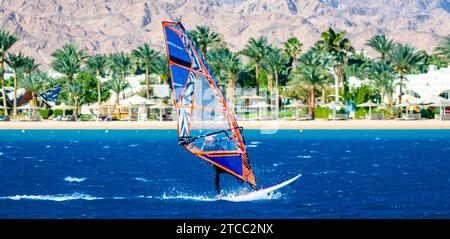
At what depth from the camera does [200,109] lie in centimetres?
2172

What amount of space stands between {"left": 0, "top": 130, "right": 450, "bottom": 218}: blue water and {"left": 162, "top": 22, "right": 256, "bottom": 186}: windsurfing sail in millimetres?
2525

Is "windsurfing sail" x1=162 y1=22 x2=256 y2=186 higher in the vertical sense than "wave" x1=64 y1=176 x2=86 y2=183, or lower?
higher

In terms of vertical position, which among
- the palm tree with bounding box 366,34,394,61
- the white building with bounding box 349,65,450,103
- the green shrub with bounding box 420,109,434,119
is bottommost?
the green shrub with bounding box 420,109,434,119

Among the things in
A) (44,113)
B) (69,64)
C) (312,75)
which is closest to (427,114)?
(312,75)

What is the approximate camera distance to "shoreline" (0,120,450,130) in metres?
83.2

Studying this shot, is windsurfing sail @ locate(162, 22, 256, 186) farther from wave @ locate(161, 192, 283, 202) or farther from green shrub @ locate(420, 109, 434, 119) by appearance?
green shrub @ locate(420, 109, 434, 119)

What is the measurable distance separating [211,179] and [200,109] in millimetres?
15114

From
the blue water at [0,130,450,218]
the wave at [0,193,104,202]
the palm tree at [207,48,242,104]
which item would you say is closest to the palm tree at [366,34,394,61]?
the palm tree at [207,48,242,104]

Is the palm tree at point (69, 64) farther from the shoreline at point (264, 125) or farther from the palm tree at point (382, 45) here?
the palm tree at point (382, 45)

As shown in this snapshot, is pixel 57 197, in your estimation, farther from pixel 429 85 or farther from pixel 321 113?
pixel 429 85

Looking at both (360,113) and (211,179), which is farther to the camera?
(360,113)

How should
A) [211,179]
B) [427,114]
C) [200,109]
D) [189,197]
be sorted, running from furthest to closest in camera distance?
[427,114] → [211,179] → [189,197] → [200,109]

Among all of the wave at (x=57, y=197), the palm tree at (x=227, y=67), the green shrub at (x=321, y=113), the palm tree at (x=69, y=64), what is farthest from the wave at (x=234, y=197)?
the palm tree at (x=69, y=64)
